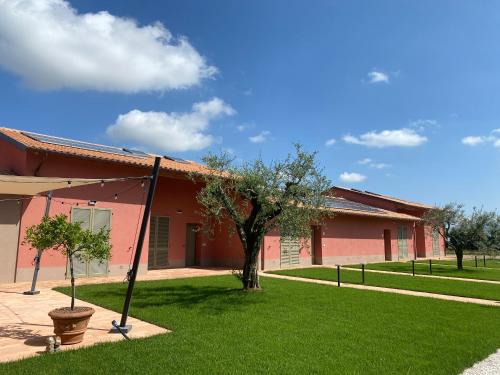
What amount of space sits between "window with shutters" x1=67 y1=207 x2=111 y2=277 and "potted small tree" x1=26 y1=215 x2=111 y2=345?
23.4 feet

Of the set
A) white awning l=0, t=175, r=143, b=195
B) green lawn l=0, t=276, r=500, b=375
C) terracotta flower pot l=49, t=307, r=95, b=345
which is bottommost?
green lawn l=0, t=276, r=500, b=375

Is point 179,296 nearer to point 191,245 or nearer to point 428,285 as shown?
point 191,245

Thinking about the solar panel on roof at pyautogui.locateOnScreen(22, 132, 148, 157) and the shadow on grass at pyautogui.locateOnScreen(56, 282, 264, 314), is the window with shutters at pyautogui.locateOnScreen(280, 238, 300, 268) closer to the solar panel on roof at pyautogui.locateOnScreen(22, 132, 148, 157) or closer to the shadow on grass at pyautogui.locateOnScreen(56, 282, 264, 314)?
the shadow on grass at pyautogui.locateOnScreen(56, 282, 264, 314)

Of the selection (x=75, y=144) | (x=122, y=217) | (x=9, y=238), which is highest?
(x=75, y=144)

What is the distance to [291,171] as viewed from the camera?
37.4 feet

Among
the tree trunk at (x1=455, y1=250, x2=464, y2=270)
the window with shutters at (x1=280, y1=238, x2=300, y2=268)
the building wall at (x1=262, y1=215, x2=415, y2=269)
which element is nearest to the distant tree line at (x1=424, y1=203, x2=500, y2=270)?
the tree trunk at (x1=455, y1=250, x2=464, y2=270)

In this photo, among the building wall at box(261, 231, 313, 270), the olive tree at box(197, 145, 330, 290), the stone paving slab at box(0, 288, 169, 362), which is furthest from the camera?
the building wall at box(261, 231, 313, 270)

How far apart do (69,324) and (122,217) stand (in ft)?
28.9

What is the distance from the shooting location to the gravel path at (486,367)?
205 inches

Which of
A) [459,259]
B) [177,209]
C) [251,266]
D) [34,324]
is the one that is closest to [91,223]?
[177,209]

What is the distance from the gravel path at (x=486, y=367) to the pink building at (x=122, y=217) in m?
6.05

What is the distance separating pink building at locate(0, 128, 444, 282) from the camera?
12.2m

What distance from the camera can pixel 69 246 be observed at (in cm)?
650

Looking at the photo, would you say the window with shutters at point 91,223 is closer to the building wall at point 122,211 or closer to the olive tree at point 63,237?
the building wall at point 122,211
